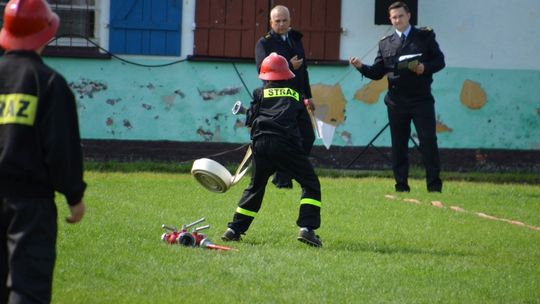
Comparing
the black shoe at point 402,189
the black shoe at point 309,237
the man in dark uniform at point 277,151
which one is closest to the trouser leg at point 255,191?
the man in dark uniform at point 277,151

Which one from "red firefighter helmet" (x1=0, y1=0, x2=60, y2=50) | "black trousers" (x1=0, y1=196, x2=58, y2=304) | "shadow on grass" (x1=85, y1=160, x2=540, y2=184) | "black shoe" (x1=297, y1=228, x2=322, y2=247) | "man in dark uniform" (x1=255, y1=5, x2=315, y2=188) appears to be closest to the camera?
"black trousers" (x1=0, y1=196, x2=58, y2=304)

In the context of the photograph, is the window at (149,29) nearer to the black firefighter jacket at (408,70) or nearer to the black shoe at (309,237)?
the black firefighter jacket at (408,70)

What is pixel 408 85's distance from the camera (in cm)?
1502

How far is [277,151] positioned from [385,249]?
3.85 ft

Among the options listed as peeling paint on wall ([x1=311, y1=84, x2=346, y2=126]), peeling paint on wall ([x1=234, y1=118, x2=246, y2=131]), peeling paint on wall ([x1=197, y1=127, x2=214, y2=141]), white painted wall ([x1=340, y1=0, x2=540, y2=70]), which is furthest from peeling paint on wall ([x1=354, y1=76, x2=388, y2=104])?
peeling paint on wall ([x1=197, y1=127, x2=214, y2=141])

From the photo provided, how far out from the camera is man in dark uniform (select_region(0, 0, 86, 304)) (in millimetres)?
5891

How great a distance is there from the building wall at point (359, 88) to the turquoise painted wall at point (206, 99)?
0.01m

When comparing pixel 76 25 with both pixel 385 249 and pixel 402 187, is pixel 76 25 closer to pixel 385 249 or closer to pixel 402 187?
pixel 402 187

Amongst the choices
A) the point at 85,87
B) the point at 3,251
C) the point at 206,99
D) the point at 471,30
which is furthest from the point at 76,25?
the point at 3,251

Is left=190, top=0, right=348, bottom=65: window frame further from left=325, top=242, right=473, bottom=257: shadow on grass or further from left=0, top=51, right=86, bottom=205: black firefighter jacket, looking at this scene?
left=0, top=51, right=86, bottom=205: black firefighter jacket

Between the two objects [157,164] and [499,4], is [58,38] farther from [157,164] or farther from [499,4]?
[499,4]

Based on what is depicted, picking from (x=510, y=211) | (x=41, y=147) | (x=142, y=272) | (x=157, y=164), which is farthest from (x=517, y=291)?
(x=157, y=164)

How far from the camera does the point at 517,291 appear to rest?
8609 mm

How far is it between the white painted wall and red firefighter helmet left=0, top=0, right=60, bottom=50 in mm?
12761
